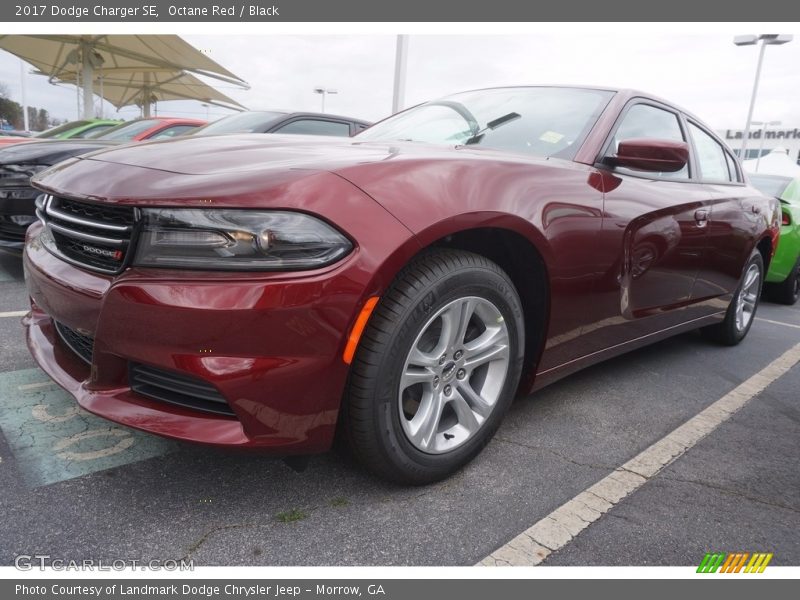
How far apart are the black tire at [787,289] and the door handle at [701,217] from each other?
12.2 ft

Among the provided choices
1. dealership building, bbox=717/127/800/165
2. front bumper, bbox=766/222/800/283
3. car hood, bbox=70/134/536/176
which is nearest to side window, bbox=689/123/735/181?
car hood, bbox=70/134/536/176

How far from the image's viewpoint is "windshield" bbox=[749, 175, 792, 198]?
582 centimetres

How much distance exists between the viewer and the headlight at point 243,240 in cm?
147

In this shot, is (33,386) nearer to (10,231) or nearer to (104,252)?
(104,252)

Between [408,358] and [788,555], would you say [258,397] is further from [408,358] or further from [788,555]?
[788,555]

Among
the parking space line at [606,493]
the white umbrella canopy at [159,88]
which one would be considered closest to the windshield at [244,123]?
the parking space line at [606,493]

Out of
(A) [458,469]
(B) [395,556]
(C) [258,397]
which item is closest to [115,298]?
(C) [258,397]

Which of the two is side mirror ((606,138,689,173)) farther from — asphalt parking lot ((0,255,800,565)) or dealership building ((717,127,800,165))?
dealership building ((717,127,800,165))

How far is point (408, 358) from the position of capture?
170cm

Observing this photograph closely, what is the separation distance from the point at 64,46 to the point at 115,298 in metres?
30.8

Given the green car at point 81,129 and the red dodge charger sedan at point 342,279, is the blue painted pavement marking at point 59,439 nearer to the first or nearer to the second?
the red dodge charger sedan at point 342,279

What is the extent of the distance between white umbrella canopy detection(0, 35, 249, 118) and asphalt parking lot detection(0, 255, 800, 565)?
24248mm

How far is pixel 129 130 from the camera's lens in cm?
623

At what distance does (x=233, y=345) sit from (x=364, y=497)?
2.29 ft
